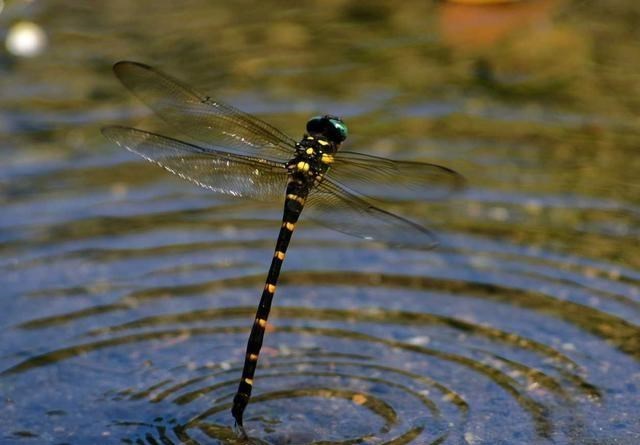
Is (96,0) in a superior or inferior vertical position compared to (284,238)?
superior

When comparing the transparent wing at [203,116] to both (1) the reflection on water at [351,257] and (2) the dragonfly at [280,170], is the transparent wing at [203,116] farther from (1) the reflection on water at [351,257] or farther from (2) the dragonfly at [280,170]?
(1) the reflection on water at [351,257]

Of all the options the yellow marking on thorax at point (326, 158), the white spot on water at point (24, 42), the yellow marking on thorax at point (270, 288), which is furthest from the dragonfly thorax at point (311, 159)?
the white spot on water at point (24, 42)

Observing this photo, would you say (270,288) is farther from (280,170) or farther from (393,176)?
(393,176)

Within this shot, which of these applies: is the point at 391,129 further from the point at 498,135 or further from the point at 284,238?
the point at 284,238

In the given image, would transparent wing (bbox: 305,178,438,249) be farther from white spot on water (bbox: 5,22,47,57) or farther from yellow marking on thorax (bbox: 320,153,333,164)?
white spot on water (bbox: 5,22,47,57)

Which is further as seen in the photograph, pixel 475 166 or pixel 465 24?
pixel 465 24

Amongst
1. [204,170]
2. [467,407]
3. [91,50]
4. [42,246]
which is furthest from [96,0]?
[467,407]

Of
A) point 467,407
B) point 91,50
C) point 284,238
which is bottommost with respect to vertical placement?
point 467,407
